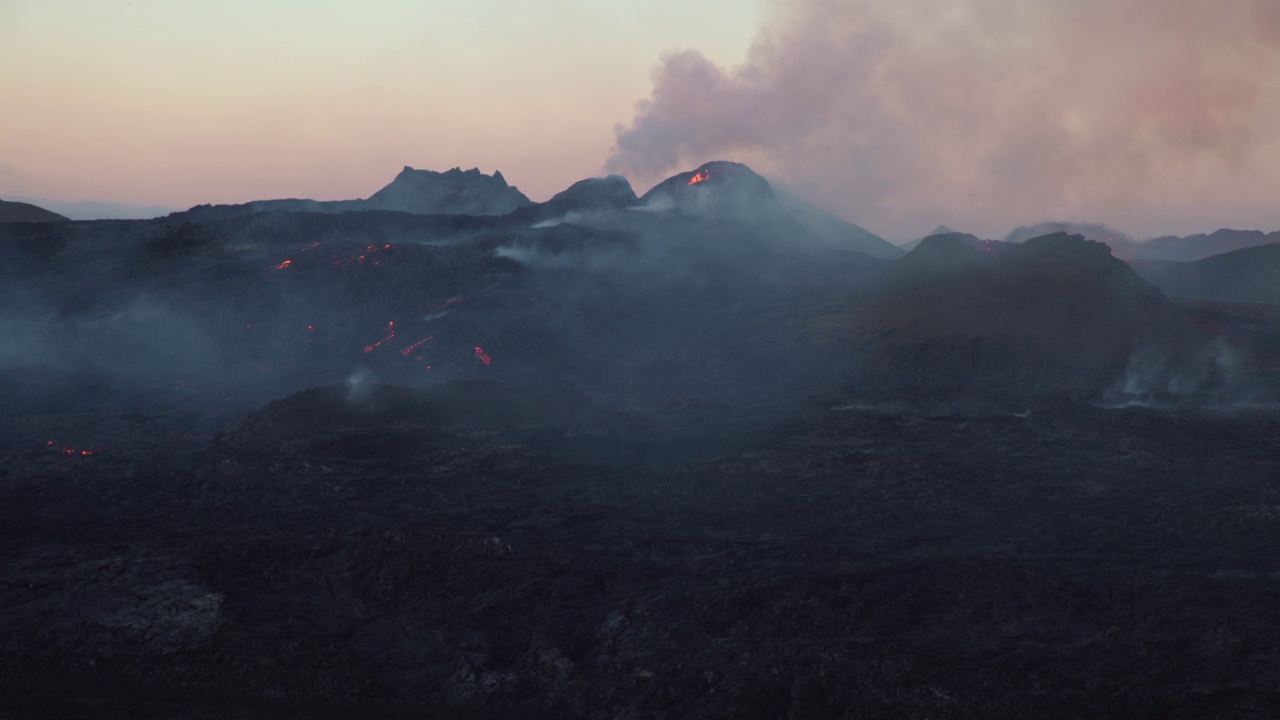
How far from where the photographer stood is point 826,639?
1383 centimetres

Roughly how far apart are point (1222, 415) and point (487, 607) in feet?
88.3

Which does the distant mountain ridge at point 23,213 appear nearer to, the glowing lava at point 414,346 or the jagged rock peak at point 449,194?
the jagged rock peak at point 449,194

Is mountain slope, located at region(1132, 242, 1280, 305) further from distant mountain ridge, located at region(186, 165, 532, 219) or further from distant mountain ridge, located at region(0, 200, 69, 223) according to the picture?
distant mountain ridge, located at region(0, 200, 69, 223)

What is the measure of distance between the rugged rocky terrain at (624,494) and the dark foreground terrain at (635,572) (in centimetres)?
9

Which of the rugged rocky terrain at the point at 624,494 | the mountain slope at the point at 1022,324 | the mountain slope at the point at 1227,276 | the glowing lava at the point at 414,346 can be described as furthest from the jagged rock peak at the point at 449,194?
the mountain slope at the point at 1227,276

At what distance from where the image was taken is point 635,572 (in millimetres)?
17266

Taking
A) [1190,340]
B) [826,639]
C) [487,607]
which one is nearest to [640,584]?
[487,607]

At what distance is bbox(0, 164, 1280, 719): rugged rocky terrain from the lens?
1318 centimetres

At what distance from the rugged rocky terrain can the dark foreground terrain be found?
9 centimetres

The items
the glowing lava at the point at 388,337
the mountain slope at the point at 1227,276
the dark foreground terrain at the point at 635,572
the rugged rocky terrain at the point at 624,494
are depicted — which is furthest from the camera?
the mountain slope at the point at 1227,276

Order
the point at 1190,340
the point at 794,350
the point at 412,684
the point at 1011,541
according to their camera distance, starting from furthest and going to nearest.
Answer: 1. the point at 794,350
2. the point at 1190,340
3. the point at 1011,541
4. the point at 412,684

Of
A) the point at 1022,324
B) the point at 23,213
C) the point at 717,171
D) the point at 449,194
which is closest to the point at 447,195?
the point at 449,194

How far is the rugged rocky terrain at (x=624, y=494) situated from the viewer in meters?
13.2

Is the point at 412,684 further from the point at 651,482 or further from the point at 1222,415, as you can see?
the point at 1222,415
